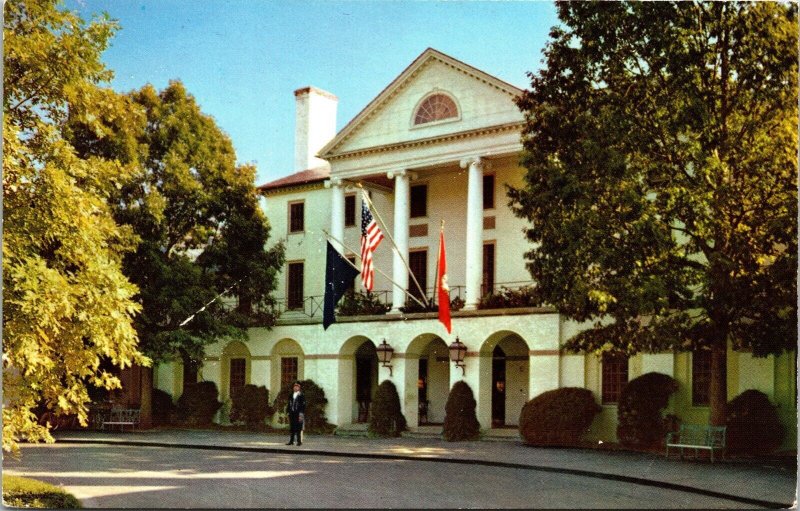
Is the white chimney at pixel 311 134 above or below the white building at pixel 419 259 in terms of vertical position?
above

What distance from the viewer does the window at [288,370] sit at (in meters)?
31.2

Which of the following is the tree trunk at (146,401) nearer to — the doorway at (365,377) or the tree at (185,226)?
the tree at (185,226)

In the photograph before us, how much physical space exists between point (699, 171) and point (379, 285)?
14788 millimetres

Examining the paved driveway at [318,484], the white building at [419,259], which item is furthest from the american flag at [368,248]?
the paved driveway at [318,484]

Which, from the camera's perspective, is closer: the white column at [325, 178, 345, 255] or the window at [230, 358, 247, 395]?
the white column at [325, 178, 345, 255]

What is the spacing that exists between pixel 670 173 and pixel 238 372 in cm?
1897

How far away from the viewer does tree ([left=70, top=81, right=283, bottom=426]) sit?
26094 millimetres

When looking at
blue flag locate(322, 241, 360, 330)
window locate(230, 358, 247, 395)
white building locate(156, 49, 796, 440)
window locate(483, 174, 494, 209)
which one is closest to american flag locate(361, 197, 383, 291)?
blue flag locate(322, 241, 360, 330)

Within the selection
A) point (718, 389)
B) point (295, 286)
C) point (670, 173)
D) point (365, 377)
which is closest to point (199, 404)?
point (295, 286)

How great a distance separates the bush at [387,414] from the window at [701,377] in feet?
28.3

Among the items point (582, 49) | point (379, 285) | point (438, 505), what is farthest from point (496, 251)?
point (438, 505)

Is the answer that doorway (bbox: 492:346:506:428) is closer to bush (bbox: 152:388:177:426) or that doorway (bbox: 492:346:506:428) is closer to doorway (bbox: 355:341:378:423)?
doorway (bbox: 355:341:378:423)

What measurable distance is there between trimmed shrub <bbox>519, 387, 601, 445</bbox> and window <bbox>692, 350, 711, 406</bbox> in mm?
2475

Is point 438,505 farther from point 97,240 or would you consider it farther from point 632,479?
point 97,240
